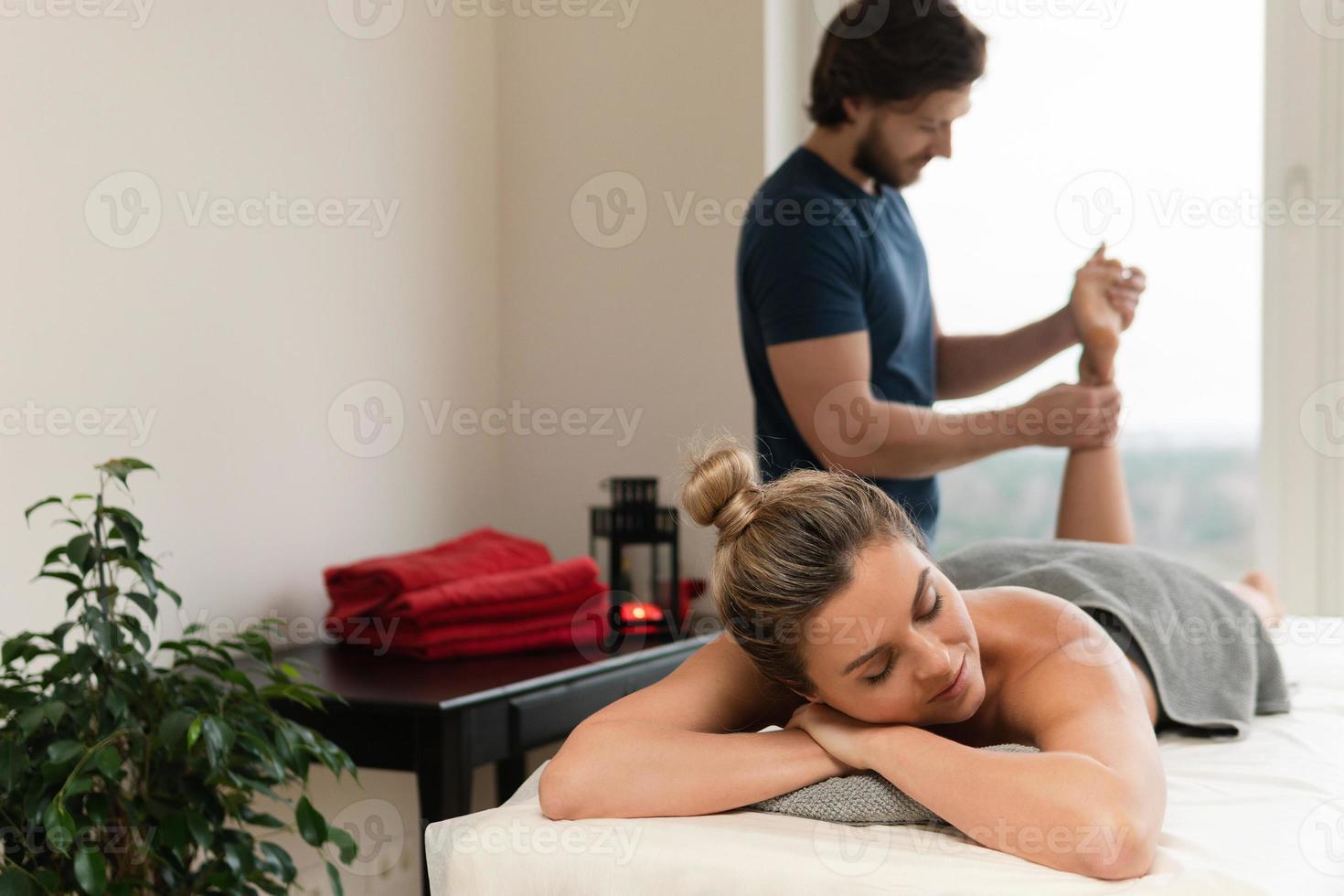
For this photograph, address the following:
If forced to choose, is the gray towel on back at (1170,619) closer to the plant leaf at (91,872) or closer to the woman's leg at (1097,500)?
the woman's leg at (1097,500)

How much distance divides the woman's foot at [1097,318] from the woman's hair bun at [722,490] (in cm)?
102

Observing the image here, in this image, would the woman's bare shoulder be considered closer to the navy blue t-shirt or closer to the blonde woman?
the blonde woman

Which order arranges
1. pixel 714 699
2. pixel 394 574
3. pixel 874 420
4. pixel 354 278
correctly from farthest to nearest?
pixel 354 278, pixel 394 574, pixel 874 420, pixel 714 699

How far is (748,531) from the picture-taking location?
Result: 1.11m

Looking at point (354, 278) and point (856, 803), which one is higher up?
point (354, 278)

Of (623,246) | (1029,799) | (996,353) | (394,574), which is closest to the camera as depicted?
(1029,799)

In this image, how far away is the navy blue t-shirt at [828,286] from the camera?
73.8 inches

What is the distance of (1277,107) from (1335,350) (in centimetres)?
47

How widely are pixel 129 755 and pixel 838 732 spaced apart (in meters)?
0.90

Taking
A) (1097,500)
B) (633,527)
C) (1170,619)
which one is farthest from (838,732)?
(633,527)

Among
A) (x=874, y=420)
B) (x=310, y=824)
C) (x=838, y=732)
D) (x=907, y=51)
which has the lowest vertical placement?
(x=310, y=824)

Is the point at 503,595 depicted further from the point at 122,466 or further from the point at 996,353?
the point at 996,353

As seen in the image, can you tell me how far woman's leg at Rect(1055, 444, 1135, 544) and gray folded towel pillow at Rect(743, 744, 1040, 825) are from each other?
0.98 m

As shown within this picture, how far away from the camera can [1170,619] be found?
1.51 meters
